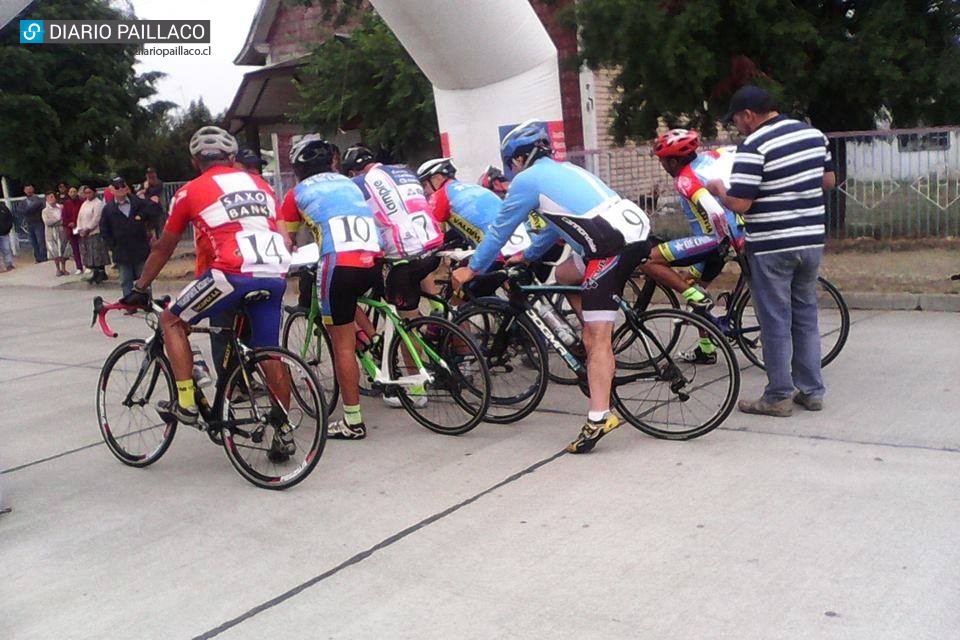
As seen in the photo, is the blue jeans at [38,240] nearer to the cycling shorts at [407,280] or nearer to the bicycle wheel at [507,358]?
the cycling shorts at [407,280]

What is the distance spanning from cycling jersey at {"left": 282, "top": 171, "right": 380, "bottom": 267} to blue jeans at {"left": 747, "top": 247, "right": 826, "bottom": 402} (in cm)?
233

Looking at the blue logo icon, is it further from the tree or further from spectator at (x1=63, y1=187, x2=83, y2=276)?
spectator at (x1=63, y1=187, x2=83, y2=276)

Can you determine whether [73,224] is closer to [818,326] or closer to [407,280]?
[407,280]

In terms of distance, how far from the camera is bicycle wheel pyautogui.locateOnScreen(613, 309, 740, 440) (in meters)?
5.74

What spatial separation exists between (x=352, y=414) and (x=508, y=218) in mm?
1609

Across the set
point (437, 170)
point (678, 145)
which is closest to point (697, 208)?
point (678, 145)

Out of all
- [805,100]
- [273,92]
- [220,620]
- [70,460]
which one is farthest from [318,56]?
[220,620]

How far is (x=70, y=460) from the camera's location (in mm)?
6410

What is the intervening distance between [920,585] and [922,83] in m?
11.6

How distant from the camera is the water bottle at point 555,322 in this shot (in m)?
6.06

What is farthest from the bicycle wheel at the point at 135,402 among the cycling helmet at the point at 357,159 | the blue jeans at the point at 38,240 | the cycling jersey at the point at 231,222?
the blue jeans at the point at 38,240

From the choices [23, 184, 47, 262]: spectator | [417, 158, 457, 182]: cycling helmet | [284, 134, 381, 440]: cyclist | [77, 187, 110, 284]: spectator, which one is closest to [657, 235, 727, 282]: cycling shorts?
[417, 158, 457, 182]: cycling helmet

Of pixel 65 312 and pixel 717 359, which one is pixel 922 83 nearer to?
pixel 717 359

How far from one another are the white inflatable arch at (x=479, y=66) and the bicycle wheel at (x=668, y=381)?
13.0ft
